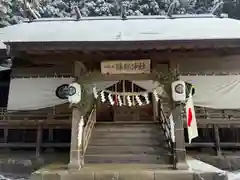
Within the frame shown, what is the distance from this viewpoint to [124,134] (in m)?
8.73

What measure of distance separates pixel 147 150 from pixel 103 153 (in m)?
1.18

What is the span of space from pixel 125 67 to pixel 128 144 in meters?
2.40

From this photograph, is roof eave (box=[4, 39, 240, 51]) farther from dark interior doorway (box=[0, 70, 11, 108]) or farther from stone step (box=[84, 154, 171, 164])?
dark interior doorway (box=[0, 70, 11, 108])

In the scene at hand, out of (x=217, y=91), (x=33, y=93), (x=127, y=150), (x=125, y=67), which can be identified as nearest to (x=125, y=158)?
(x=127, y=150)

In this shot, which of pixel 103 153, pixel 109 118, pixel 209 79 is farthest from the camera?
pixel 109 118

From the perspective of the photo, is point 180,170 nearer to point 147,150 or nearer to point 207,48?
point 147,150

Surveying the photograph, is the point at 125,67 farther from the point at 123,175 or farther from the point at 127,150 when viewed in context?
the point at 123,175

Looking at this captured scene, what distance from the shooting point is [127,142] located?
326 inches

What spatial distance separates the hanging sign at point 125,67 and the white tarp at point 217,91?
3336mm

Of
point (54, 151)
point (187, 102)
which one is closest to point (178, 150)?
point (187, 102)

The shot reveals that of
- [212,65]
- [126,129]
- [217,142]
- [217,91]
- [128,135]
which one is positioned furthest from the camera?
[212,65]

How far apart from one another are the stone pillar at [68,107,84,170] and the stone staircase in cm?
67

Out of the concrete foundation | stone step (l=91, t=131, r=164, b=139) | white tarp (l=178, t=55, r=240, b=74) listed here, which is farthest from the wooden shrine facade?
white tarp (l=178, t=55, r=240, b=74)

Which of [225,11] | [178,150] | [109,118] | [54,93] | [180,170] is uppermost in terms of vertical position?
[225,11]
